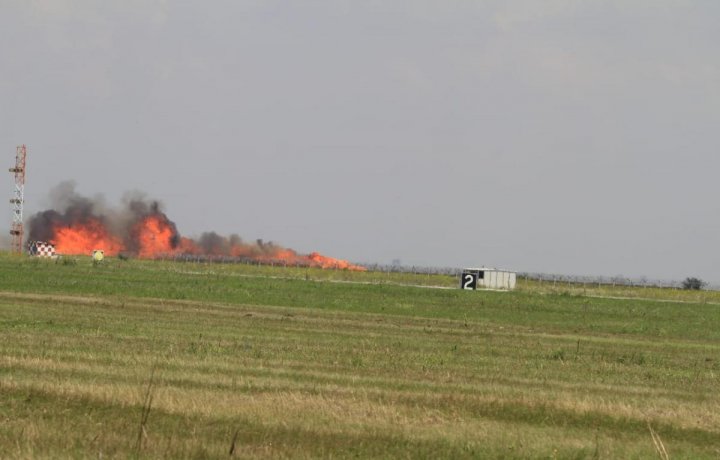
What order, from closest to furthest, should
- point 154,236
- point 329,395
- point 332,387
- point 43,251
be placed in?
point 329,395 → point 332,387 → point 43,251 → point 154,236

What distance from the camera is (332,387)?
22.1 metres

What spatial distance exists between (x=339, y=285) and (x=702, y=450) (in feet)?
205

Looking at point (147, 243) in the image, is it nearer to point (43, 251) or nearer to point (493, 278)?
point (43, 251)

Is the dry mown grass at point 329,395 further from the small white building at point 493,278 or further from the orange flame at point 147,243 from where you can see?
the orange flame at point 147,243

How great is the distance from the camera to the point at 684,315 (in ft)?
216

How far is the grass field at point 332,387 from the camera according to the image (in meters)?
16.9

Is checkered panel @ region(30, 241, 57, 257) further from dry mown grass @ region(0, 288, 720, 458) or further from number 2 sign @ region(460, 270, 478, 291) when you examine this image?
dry mown grass @ region(0, 288, 720, 458)

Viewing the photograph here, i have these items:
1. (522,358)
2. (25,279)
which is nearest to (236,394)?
(522,358)

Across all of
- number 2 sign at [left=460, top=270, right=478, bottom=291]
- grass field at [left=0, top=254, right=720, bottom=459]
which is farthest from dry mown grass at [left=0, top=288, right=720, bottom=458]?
number 2 sign at [left=460, top=270, right=478, bottom=291]

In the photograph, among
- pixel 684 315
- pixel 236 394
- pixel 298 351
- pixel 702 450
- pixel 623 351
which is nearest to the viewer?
pixel 702 450

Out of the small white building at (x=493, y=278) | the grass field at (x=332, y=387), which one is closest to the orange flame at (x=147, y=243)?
the small white building at (x=493, y=278)

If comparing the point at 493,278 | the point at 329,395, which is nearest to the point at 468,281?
the point at 493,278

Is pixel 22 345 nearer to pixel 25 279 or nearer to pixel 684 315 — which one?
pixel 25 279

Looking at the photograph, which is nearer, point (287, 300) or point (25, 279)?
point (287, 300)
